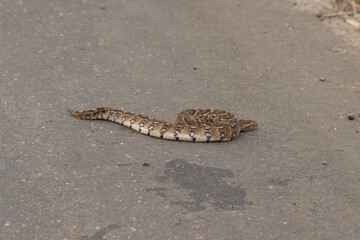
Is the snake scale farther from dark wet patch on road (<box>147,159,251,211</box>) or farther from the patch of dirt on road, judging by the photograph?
the patch of dirt on road

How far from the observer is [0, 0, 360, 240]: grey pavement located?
6.62 meters

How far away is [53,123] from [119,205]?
245 cm

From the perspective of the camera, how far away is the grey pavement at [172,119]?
6.62 meters

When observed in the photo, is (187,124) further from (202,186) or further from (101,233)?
(101,233)

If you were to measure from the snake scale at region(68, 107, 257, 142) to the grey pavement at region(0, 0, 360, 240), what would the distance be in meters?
0.14

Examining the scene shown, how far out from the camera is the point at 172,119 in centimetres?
927

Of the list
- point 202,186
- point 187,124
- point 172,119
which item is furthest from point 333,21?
point 202,186

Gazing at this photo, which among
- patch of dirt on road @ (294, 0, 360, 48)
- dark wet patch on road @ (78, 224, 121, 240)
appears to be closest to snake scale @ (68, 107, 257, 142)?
dark wet patch on road @ (78, 224, 121, 240)

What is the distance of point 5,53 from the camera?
11.1 metres

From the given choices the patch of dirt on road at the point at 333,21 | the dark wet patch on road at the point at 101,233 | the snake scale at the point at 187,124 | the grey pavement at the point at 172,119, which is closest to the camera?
the dark wet patch on road at the point at 101,233

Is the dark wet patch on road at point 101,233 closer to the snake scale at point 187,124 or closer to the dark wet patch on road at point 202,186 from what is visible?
the dark wet patch on road at point 202,186

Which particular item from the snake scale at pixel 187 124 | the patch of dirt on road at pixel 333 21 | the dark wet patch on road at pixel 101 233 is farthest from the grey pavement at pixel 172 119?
the patch of dirt on road at pixel 333 21

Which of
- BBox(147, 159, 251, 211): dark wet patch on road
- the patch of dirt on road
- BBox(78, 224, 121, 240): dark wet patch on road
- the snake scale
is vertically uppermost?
BBox(78, 224, 121, 240): dark wet patch on road

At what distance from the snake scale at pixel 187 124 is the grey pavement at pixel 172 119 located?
143 millimetres
